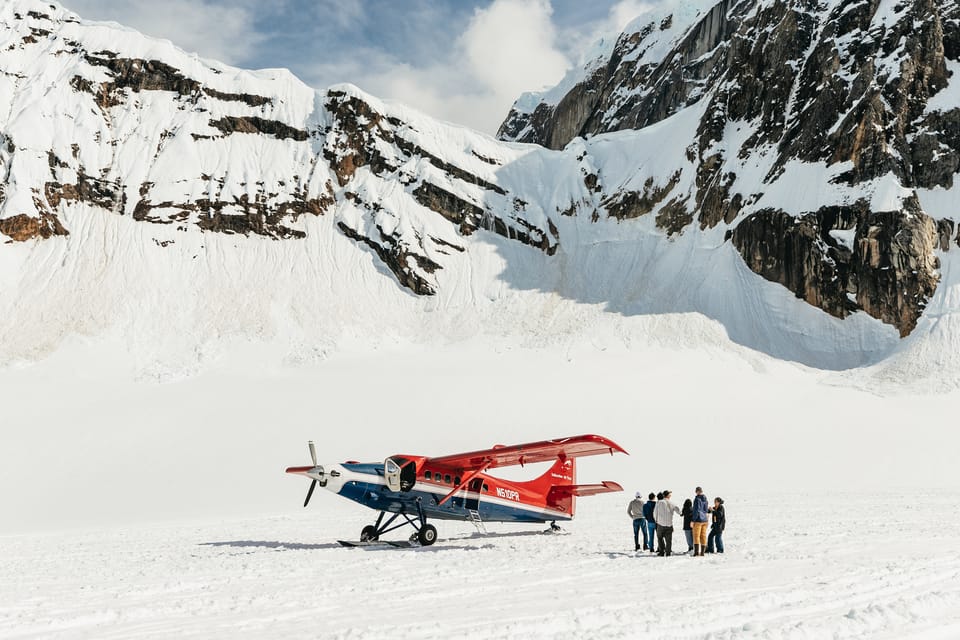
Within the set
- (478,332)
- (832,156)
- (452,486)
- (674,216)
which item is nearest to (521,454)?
(452,486)

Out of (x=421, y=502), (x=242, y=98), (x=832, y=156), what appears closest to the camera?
(x=421, y=502)

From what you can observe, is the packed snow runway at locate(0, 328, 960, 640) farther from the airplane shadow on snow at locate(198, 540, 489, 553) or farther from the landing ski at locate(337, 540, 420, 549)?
the landing ski at locate(337, 540, 420, 549)

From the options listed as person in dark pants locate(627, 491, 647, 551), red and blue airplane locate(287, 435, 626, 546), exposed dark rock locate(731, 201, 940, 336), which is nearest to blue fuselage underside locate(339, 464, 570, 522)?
red and blue airplane locate(287, 435, 626, 546)

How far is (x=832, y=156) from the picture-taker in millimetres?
56188

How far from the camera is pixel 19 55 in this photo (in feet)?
221

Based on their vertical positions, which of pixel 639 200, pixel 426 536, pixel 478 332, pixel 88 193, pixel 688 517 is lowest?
pixel 426 536

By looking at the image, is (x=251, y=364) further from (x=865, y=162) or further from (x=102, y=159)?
(x=865, y=162)

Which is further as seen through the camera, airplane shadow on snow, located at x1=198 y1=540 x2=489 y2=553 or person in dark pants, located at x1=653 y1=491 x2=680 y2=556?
airplane shadow on snow, located at x1=198 y1=540 x2=489 y2=553

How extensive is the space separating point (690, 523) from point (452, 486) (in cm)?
599

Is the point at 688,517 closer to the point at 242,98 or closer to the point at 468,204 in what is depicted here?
the point at 468,204

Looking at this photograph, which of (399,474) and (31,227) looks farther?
(31,227)

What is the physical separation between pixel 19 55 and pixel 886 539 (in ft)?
265

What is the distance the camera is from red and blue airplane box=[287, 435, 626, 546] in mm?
16625

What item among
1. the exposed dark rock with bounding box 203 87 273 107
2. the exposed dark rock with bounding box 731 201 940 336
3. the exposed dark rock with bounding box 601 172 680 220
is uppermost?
the exposed dark rock with bounding box 203 87 273 107
